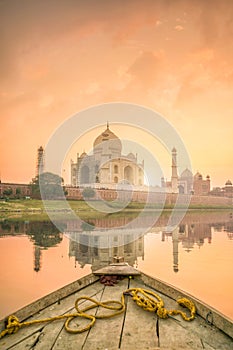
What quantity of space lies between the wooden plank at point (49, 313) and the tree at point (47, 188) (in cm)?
3444

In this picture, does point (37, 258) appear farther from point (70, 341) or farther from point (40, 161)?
point (40, 161)

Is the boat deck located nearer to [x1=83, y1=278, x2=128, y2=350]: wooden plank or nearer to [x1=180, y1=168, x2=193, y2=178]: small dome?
[x1=83, y1=278, x2=128, y2=350]: wooden plank

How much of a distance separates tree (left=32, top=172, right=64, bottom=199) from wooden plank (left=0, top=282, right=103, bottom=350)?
34438 millimetres

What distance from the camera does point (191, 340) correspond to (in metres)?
2.32

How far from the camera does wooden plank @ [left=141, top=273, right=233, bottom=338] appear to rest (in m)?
2.43

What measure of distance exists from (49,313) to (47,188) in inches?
1388

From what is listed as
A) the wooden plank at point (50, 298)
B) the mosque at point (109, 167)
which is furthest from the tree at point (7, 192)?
the wooden plank at point (50, 298)

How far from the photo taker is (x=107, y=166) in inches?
2108

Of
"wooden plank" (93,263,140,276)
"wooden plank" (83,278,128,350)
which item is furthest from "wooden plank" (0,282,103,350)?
"wooden plank" (83,278,128,350)

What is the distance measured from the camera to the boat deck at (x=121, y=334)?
2.26 metres

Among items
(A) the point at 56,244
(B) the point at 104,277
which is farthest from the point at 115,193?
(B) the point at 104,277

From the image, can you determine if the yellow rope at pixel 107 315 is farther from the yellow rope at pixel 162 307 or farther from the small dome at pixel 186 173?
the small dome at pixel 186 173

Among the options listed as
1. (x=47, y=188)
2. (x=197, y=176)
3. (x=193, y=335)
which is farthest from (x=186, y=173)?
(x=193, y=335)

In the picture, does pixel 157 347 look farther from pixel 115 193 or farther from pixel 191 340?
pixel 115 193
